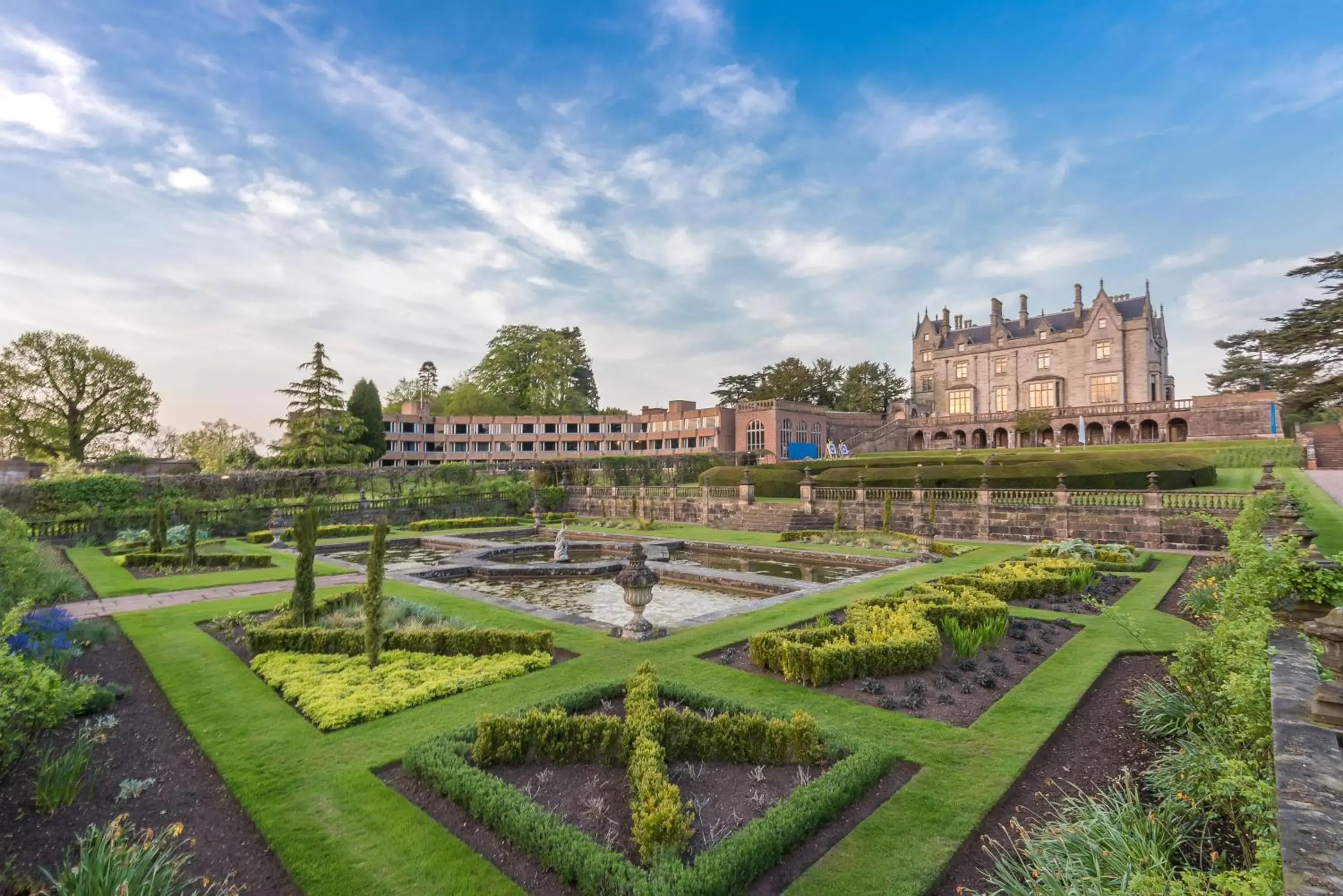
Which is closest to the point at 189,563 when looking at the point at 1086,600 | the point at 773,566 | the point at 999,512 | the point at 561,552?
the point at 561,552

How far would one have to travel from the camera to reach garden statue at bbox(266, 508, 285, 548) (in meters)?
24.1

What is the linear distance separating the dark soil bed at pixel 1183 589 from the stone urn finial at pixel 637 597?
356 inches

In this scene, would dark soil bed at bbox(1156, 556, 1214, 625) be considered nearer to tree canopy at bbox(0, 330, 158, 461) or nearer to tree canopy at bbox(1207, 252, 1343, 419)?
tree canopy at bbox(1207, 252, 1343, 419)

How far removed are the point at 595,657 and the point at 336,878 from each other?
15.8 feet

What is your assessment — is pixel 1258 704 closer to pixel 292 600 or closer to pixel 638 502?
pixel 292 600

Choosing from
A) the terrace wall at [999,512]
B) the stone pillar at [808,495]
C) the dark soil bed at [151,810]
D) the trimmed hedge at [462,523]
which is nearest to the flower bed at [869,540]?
the terrace wall at [999,512]

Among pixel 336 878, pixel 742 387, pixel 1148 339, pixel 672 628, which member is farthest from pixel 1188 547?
pixel 742 387

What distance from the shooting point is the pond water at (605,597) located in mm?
12492

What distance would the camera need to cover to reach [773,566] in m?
19.3

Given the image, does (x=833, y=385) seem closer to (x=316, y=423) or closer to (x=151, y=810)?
(x=316, y=423)

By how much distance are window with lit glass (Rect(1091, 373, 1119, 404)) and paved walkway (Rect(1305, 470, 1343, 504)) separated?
24049 mm

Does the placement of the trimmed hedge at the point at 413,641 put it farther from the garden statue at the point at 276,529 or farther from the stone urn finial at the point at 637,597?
the garden statue at the point at 276,529

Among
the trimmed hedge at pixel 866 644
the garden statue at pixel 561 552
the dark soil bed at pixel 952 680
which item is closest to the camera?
the dark soil bed at pixel 952 680

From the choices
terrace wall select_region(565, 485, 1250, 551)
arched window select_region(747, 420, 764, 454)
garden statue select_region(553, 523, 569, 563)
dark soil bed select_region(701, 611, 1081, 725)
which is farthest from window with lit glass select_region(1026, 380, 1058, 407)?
dark soil bed select_region(701, 611, 1081, 725)
